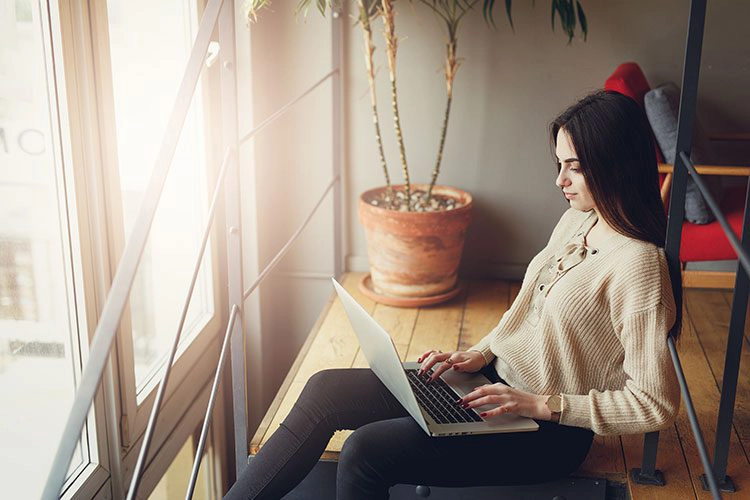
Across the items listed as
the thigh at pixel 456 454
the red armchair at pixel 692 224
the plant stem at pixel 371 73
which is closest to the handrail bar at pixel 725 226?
the thigh at pixel 456 454

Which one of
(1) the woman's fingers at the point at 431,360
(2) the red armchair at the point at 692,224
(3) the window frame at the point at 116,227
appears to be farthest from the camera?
(2) the red armchair at the point at 692,224

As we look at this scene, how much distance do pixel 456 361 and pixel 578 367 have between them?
0.98ft

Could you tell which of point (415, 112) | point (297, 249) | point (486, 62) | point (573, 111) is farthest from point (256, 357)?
point (573, 111)

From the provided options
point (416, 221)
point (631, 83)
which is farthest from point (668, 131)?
point (416, 221)

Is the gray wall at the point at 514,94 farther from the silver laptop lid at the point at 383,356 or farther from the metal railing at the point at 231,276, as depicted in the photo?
the silver laptop lid at the point at 383,356

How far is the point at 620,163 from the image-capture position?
5.36 ft

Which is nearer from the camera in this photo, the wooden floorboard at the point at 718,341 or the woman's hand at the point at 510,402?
the woman's hand at the point at 510,402

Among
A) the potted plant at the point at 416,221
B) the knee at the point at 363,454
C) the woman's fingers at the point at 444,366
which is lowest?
the knee at the point at 363,454

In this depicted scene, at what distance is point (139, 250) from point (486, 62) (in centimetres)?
209

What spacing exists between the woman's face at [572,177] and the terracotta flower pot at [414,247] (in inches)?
45.4

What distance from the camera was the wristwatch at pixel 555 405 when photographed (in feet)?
5.45

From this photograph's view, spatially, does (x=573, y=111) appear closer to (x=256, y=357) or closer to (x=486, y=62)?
(x=486, y=62)

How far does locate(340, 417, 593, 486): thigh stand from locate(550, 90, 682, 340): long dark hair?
41cm

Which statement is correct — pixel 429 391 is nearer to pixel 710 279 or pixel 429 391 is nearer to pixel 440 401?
pixel 440 401
